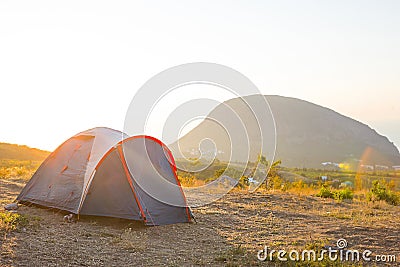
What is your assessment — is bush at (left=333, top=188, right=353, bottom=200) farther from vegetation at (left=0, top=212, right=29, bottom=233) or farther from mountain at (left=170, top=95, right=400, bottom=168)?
mountain at (left=170, top=95, right=400, bottom=168)

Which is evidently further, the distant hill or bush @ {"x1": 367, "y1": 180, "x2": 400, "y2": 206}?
the distant hill

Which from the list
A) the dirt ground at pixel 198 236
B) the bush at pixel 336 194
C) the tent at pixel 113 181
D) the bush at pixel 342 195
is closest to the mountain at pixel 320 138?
the bush at pixel 336 194

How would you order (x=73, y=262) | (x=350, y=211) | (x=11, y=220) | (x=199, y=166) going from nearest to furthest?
1. (x=73, y=262)
2. (x=11, y=220)
3. (x=350, y=211)
4. (x=199, y=166)

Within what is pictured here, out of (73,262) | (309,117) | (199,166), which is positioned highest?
(309,117)

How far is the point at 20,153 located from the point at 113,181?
37.9 meters

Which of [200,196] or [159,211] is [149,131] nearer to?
[159,211]

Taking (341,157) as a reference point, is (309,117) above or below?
above

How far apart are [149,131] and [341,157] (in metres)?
73.8

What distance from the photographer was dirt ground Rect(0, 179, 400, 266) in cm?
623

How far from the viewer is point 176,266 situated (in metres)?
5.98

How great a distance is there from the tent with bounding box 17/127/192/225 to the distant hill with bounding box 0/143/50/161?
32262mm

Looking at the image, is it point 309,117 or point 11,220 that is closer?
point 11,220


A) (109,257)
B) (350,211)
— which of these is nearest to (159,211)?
(109,257)

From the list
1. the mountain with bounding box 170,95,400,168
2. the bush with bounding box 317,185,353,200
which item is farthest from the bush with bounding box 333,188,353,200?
the mountain with bounding box 170,95,400,168
